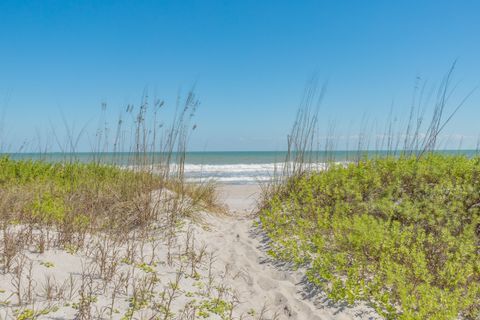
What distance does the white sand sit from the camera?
9.21 feet

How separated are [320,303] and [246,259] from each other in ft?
3.94

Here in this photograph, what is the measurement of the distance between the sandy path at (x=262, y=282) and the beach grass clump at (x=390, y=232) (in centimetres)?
14

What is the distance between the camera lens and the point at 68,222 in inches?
161

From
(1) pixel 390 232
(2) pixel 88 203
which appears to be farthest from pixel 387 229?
(2) pixel 88 203

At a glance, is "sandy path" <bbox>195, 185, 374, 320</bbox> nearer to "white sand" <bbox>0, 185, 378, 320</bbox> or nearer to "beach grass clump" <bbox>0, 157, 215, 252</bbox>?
"white sand" <bbox>0, 185, 378, 320</bbox>

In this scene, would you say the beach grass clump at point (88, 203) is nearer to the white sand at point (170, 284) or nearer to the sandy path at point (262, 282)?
the white sand at point (170, 284)

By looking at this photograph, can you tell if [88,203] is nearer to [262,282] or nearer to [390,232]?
[262,282]

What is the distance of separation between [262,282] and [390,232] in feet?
5.37

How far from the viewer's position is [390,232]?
4367 mm

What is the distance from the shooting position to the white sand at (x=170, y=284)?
2.81m

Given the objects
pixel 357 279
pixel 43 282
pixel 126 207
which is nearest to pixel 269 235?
pixel 357 279

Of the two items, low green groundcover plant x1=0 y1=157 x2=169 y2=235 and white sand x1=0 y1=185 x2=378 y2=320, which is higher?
low green groundcover plant x1=0 y1=157 x2=169 y2=235

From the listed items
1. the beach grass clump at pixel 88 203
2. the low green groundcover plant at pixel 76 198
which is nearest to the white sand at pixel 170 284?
the beach grass clump at pixel 88 203

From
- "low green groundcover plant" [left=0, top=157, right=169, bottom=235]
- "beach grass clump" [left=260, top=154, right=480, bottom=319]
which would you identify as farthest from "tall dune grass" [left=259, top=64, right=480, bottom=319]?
"low green groundcover plant" [left=0, top=157, right=169, bottom=235]
